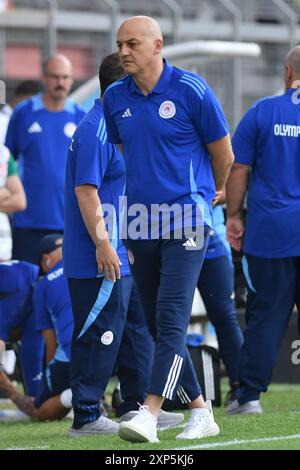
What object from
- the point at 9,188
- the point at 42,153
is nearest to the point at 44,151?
the point at 42,153

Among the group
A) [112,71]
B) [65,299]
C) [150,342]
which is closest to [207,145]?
[112,71]

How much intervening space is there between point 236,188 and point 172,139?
5.28 ft

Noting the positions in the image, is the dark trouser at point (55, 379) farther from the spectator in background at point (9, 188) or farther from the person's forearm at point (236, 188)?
the spectator in background at point (9, 188)

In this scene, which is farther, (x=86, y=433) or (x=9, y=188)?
(x=9, y=188)

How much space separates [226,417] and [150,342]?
0.67 m

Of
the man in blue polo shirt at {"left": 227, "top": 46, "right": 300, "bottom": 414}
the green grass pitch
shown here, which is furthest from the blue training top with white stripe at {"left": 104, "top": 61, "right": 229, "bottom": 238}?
the man in blue polo shirt at {"left": 227, "top": 46, "right": 300, "bottom": 414}

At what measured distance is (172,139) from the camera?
6.83 meters

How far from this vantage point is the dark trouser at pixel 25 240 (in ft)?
35.9

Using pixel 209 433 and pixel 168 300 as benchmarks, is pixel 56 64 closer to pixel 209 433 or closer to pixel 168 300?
pixel 168 300

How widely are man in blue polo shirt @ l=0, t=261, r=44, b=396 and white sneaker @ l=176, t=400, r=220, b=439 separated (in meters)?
2.68

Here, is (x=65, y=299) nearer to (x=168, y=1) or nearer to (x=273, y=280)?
(x=273, y=280)

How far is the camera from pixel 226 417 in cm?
811

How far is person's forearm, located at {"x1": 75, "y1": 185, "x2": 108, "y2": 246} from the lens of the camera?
281 inches

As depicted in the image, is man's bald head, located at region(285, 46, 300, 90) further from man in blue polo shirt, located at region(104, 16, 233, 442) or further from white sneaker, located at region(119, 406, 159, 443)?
white sneaker, located at region(119, 406, 159, 443)
